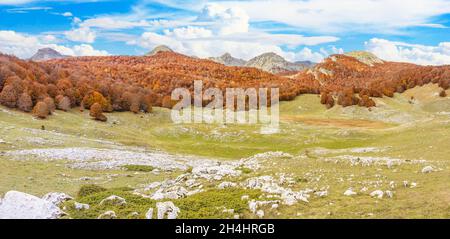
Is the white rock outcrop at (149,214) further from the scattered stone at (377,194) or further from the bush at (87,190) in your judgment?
the scattered stone at (377,194)

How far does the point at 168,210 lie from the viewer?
19.6 m

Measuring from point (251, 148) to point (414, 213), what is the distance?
188 feet

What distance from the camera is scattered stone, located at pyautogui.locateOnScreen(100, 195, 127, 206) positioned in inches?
876

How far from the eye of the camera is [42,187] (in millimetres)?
31844

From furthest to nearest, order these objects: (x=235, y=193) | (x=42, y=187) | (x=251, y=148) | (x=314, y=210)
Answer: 1. (x=251, y=148)
2. (x=42, y=187)
3. (x=235, y=193)
4. (x=314, y=210)

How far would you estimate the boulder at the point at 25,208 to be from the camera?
1966 centimetres

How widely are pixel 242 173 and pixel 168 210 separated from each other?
40.9 feet

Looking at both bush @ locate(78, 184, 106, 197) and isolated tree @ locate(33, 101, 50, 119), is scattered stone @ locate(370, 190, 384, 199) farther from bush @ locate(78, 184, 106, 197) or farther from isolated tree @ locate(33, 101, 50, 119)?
isolated tree @ locate(33, 101, 50, 119)

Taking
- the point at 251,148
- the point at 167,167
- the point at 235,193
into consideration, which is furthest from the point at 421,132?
the point at 235,193

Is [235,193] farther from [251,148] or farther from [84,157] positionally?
[251,148]

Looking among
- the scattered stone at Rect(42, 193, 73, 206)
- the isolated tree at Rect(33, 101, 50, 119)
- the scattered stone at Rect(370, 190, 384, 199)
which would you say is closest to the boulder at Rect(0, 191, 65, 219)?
the scattered stone at Rect(42, 193, 73, 206)

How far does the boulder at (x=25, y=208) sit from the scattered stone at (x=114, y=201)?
2527mm

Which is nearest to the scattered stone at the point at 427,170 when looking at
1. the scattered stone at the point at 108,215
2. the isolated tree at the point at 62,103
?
the scattered stone at the point at 108,215

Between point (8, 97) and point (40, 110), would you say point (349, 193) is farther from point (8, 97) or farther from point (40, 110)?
point (8, 97)
